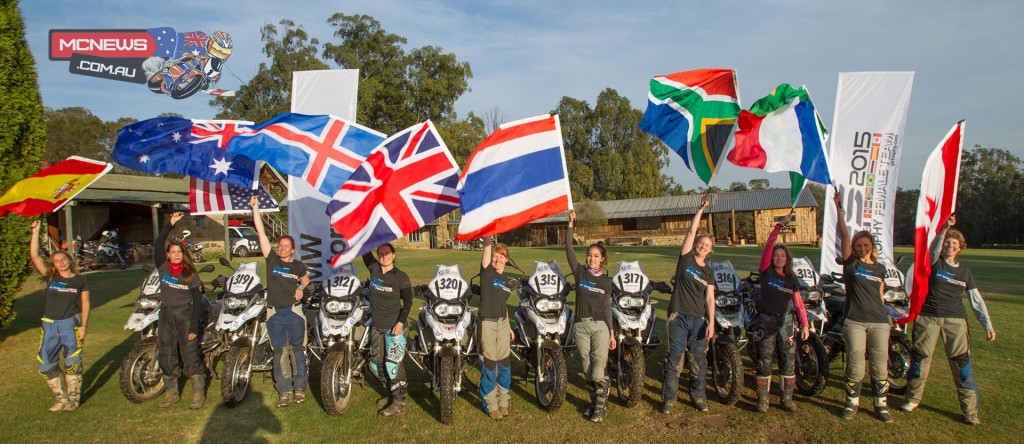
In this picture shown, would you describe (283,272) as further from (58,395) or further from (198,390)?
(58,395)

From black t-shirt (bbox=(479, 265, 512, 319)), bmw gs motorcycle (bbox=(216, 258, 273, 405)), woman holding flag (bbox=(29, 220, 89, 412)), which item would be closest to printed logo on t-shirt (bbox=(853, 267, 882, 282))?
black t-shirt (bbox=(479, 265, 512, 319))

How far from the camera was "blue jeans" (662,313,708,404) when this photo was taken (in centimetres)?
582

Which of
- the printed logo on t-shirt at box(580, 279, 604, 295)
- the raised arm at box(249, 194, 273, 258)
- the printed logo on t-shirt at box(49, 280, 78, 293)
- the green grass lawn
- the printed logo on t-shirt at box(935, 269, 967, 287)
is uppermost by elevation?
the raised arm at box(249, 194, 273, 258)

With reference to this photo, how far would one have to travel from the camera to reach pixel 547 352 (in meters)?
6.18

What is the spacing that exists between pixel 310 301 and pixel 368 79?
34.4 metres

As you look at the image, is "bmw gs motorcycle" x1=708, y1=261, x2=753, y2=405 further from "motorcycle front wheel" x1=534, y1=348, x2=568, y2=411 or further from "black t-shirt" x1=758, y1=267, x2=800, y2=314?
"motorcycle front wheel" x1=534, y1=348, x2=568, y2=411

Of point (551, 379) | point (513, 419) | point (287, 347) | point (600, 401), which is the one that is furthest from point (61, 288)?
point (600, 401)

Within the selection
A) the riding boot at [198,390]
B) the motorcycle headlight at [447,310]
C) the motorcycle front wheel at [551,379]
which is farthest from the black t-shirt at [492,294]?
the riding boot at [198,390]

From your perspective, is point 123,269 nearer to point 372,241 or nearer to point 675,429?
point 372,241

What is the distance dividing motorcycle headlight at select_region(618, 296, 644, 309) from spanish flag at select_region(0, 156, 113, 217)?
20.4 ft

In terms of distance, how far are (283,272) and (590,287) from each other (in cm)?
320

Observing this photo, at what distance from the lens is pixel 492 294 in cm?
580

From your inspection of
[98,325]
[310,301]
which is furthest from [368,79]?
[310,301]

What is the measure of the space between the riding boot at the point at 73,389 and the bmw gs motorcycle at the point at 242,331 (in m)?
1.46
